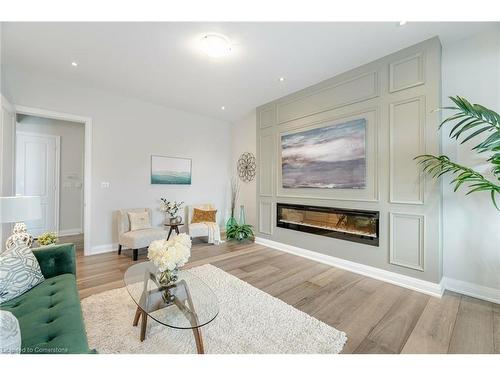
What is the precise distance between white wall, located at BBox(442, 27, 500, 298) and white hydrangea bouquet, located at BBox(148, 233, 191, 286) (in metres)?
2.86

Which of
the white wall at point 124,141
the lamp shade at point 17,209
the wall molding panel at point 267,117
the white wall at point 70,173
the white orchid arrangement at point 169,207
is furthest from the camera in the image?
the white wall at point 70,173

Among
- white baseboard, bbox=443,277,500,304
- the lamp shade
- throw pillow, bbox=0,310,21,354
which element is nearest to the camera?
throw pillow, bbox=0,310,21,354

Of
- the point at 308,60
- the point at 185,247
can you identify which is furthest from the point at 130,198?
the point at 308,60

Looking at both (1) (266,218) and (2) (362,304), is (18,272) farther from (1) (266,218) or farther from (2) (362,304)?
(1) (266,218)

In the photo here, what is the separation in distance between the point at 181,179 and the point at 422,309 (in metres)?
4.33

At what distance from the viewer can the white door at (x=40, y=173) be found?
4.53m

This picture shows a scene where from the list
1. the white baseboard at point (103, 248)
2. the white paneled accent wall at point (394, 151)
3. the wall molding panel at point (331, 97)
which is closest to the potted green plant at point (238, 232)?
the white paneled accent wall at point (394, 151)

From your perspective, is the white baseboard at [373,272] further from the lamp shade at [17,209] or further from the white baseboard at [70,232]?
the white baseboard at [70,232]

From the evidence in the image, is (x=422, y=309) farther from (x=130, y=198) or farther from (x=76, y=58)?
(x=76, y=58)

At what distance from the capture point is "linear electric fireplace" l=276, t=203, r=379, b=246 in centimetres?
291

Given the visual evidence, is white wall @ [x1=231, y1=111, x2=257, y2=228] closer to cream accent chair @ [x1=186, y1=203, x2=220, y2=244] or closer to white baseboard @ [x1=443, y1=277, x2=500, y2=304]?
cream accent chair @ [x1=186, y1=203, x2=220, y2=244]

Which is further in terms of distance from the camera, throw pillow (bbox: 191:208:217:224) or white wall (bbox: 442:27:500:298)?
throw pillow (bbox: 191:208:217:224)

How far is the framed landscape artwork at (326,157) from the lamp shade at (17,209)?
3.24m

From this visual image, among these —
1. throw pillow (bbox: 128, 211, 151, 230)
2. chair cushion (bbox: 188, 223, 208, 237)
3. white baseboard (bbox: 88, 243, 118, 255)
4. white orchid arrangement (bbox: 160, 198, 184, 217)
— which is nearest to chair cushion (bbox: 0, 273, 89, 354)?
throw pillow (bbox: 128, 211, 151, 230)
